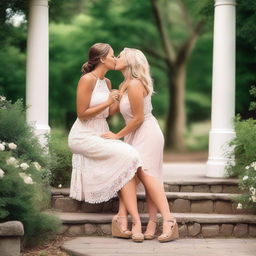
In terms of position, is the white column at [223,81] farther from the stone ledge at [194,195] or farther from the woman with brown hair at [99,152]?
the woman with brown hair at [99,152]

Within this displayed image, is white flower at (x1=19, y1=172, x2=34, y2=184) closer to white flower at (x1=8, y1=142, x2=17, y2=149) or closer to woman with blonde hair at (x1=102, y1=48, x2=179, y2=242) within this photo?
white flower at (x1=8, y1=142, x2=17, y2=149)

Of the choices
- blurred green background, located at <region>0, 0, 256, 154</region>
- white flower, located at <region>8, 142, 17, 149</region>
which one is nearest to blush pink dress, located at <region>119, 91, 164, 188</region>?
white flower, located at <region>8, 142, 17, 149</region>

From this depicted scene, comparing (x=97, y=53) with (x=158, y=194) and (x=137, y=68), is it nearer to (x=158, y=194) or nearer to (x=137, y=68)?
(x=137, y=68)

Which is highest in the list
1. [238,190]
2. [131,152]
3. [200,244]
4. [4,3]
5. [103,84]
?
[4,3]

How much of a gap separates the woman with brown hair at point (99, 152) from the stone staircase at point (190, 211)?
0.74 feet

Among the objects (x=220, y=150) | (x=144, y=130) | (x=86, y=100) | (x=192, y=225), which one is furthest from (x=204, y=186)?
(x=86, y=100)

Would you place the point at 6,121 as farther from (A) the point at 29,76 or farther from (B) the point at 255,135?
(B) the point at 255,135

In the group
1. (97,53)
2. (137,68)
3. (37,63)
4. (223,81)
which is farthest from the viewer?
(223,81)

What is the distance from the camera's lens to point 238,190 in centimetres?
658

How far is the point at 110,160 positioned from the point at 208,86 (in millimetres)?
16955

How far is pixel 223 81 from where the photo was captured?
7023 millimetres

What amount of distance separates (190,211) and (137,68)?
175 cm

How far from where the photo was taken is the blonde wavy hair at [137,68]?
5676 mm

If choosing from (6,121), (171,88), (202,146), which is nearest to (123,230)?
(6,121)
